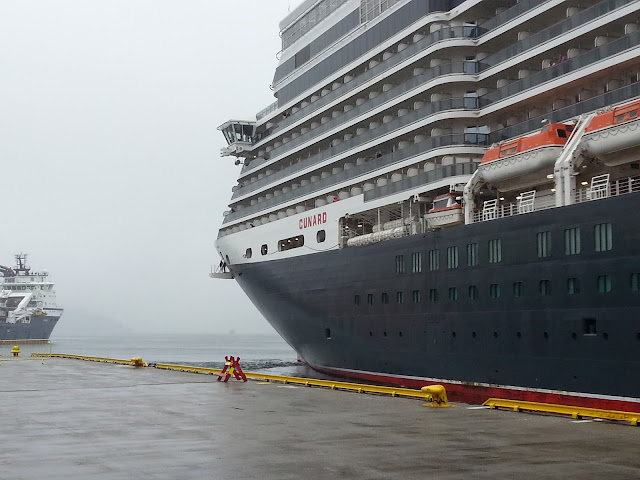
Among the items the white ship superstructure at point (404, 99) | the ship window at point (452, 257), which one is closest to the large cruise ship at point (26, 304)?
the white ship superstructure at point (404, 99)

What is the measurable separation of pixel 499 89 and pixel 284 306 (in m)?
15.9

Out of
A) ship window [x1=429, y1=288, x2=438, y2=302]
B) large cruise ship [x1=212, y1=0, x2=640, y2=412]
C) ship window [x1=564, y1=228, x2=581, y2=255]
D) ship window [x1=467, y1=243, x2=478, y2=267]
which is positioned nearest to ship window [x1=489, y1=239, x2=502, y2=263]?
large cruise ship [x1=212, y1=0, x2=640, y2=412]

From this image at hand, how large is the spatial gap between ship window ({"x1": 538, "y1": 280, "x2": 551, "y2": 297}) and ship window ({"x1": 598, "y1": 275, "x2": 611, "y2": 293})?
1.85 meters

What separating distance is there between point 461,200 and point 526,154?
174 inches

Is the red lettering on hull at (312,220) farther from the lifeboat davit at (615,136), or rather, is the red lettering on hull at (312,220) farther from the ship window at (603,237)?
the ship window at (603,237)

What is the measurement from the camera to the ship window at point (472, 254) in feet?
86.9

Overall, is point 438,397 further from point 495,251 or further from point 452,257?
point 452,257

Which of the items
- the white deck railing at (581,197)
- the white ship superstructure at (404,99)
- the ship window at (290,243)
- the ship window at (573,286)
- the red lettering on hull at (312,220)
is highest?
the white ship superstructure at (404,99)

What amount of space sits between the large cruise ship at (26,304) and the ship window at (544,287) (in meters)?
97.1

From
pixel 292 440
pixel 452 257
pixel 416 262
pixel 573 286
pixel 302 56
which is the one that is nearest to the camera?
pixel 292 440

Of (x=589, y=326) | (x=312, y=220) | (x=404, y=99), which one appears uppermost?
(x=404, y=99)

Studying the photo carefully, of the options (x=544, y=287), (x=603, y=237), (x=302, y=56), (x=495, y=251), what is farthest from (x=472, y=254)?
(x=302, y=56)

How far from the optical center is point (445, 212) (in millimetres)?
28469

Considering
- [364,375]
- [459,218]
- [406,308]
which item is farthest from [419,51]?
[364,375]
